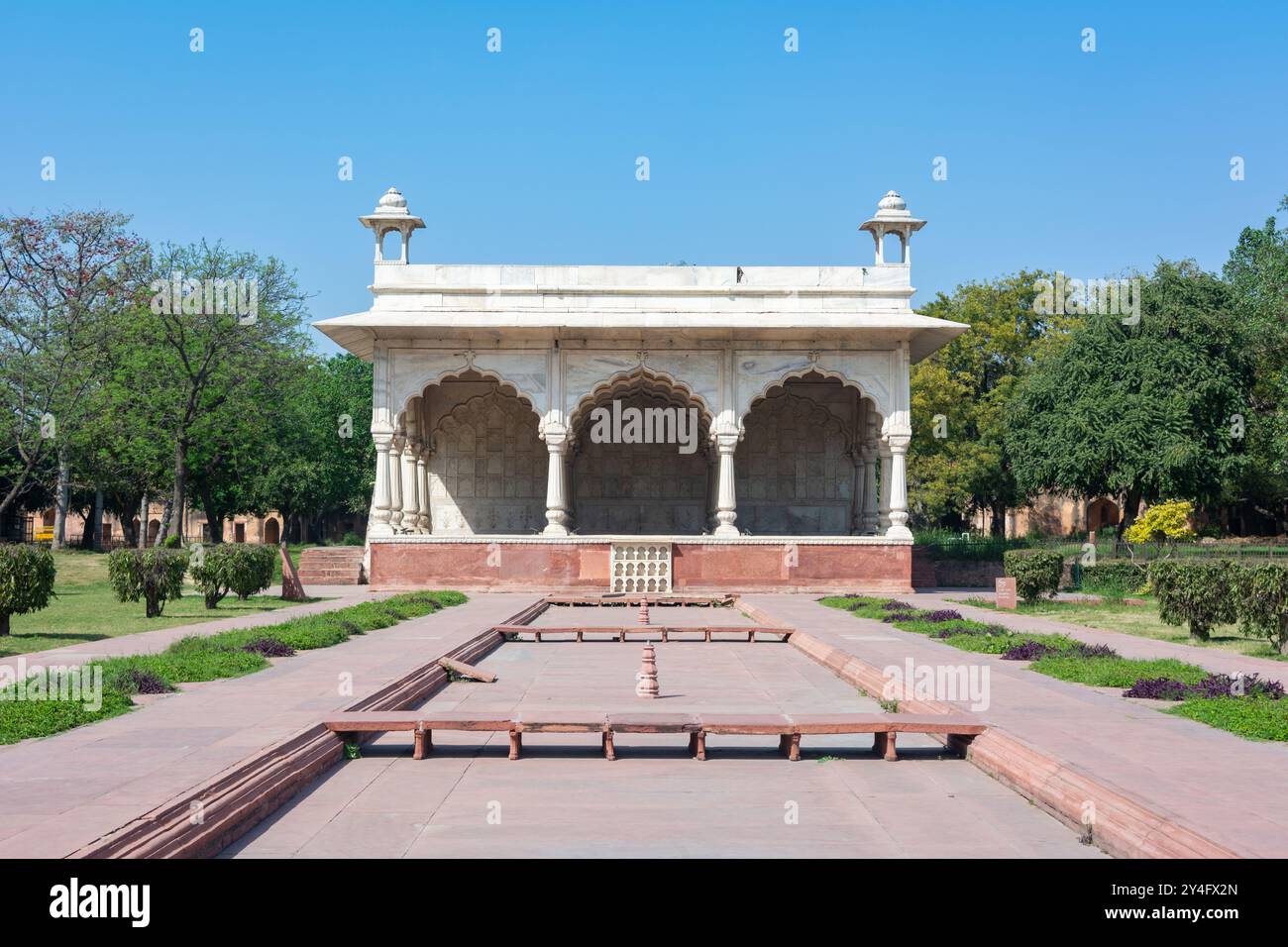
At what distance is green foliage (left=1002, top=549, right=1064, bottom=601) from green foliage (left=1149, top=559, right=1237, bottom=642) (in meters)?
6.43

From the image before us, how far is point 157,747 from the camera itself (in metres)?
7.35

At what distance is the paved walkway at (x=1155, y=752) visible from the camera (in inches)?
223

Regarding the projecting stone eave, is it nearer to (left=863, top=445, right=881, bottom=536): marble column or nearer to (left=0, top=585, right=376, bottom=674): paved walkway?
(left=863, top=445, right=881, bottom=536): marble column

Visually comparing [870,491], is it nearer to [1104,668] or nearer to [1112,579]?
[1112,579]

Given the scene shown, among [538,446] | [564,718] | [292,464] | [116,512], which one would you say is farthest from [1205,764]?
[116,512]

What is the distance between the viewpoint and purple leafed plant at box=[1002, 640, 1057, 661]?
1330cm

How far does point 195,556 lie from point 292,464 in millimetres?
34457

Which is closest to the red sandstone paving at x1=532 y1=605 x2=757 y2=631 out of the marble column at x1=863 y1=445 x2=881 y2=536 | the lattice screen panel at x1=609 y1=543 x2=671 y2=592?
the lattice screen panel at x1=609 y1=543 x2=671 y2=592

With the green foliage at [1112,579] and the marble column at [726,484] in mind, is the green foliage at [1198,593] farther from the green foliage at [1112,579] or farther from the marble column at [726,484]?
the marble column at [726,484]

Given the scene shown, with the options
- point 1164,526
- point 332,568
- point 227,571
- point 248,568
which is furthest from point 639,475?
point 1164,526

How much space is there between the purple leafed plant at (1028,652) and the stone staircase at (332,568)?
65.1 feet

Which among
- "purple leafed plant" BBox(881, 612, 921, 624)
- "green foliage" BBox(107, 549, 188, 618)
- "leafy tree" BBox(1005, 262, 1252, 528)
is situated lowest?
"purple leafed plant" BBox(881, 612, 921, 624)
